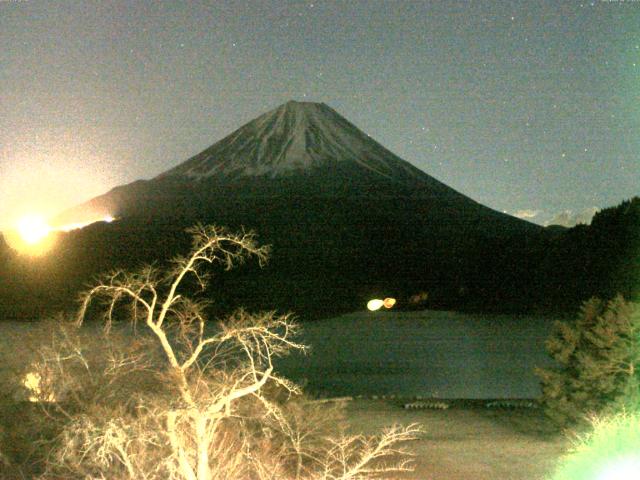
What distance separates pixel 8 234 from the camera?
77125 mm

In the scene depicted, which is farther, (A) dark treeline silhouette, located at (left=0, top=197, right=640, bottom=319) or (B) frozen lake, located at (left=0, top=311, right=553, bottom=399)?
(A) dark treeline silhouette, located at (left=0, top=197, right=640, bottom=319)

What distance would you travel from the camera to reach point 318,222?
88375 millimetres

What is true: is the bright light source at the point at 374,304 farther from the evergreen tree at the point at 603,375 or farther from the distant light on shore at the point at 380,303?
the evergreen tree at the point at 603,375

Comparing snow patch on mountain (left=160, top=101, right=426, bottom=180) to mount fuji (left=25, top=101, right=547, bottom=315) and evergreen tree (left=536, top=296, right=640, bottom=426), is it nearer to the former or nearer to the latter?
mount fuji (left=25, top=101, right=547, bottom=315)

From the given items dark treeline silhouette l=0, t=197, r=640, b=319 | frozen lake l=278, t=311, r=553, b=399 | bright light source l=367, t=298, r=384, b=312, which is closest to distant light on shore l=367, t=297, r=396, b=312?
bright light source l=367, t=298, r=384, b=312

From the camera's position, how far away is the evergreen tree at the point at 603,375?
47.4ft

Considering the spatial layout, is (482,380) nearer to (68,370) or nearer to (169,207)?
(68,370)

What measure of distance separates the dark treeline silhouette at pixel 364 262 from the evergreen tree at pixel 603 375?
2511 centimetres

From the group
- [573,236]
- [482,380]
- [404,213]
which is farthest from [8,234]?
[482,380]

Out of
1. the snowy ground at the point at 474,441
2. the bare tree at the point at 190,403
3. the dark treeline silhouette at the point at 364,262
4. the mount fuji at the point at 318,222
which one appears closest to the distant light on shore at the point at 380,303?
the dark treeline silhouette at the point at 364,262

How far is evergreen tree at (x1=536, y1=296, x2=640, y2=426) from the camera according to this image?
1445 cm

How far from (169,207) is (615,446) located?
8537 centimetres

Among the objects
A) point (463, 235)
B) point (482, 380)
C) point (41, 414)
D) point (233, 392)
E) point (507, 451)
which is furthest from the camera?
point (463, 235)

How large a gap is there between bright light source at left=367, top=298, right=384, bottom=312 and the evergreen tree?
42.7 metres
